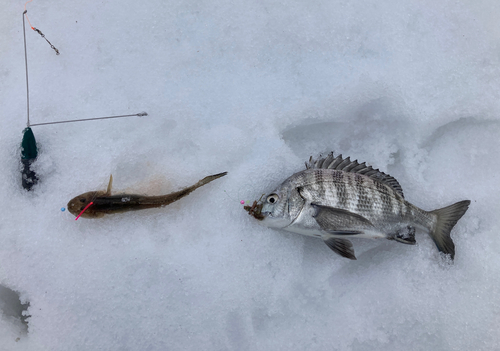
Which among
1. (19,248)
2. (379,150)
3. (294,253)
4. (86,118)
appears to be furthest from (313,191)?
(19,248)

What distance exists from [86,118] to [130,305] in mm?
2131

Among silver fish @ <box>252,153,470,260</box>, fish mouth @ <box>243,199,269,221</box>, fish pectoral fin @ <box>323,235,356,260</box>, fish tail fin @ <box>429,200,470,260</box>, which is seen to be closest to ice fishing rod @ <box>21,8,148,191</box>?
fish mouth @ <box>243,199,269,221</box>

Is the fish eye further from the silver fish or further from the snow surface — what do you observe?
the snow surface

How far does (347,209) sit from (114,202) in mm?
2390

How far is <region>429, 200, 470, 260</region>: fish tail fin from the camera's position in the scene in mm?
3396

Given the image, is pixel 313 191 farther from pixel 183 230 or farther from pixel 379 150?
pixel 183 230

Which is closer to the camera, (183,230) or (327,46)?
(183,230)

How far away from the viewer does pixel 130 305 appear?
348cm

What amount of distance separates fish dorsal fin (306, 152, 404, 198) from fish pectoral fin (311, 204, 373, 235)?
0.51m

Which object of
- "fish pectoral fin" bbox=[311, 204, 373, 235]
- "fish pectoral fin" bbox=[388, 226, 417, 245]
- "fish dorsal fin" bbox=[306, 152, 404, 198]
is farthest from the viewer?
"fish dorsal fin" bbox=[306, 152, 404, 198]

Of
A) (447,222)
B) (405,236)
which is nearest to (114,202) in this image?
(405,236)

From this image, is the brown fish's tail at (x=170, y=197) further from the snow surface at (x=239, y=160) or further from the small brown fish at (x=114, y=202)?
the snow surface at (x=239, y=160)

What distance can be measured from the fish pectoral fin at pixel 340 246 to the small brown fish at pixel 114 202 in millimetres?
1420

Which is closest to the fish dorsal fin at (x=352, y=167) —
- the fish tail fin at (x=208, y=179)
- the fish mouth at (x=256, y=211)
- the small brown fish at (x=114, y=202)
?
the fish mouth at (x=256, y=211)
